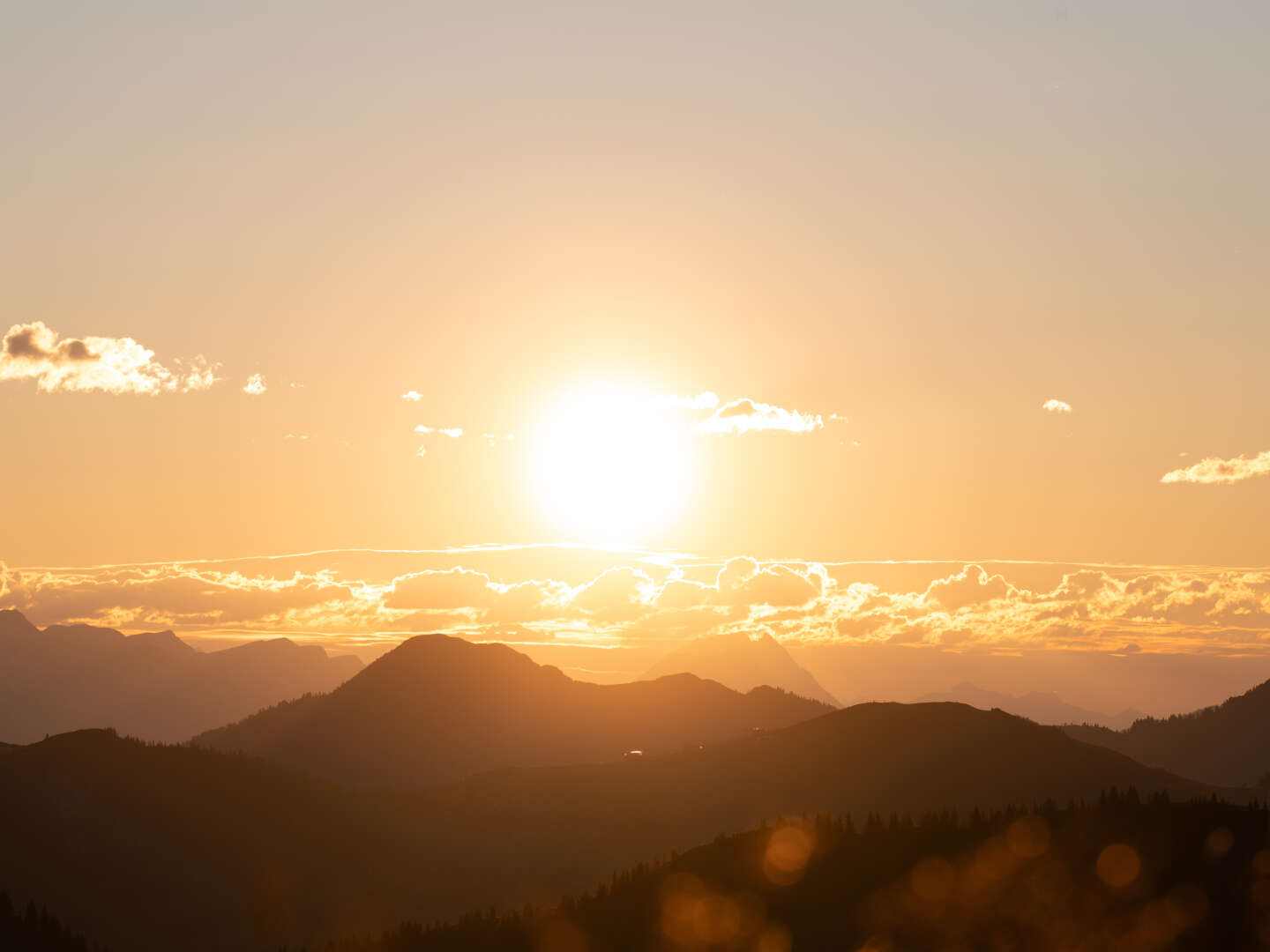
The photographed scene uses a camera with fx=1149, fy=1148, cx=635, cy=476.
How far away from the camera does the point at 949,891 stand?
11106 centimetres

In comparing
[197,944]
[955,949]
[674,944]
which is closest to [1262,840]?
[955,949]

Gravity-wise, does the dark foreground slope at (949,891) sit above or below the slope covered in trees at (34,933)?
above

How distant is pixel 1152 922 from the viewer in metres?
91.1

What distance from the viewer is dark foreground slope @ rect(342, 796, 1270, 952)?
9312cm

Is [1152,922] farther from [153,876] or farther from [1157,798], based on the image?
[153,876]

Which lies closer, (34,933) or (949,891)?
(949,891)

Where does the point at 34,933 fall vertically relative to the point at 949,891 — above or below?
below

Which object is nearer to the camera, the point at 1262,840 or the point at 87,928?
the point at 1262,840

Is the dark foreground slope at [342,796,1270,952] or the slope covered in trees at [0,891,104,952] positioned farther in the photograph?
the slope covered in trees at [0,891,104,952]

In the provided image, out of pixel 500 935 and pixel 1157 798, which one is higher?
pixel 1157 798

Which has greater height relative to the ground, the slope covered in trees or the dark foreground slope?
the dark foreground slope

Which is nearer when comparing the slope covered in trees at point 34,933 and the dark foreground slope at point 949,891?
the dark foreground slope at point 949,891

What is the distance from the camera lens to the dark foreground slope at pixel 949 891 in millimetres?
93125

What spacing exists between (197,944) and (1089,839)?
13781cm
